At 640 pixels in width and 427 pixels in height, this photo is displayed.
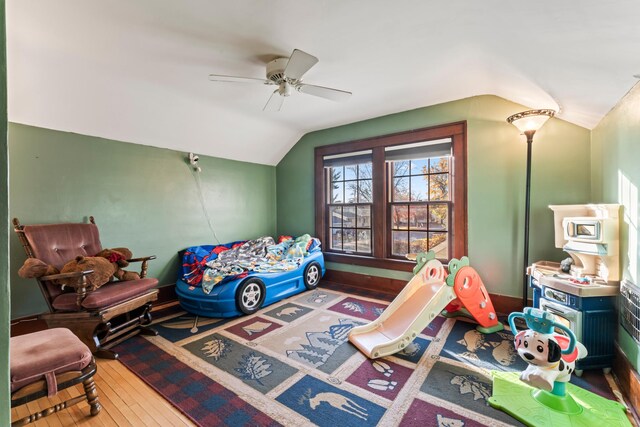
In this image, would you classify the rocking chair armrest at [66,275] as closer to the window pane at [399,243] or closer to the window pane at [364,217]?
the window pane at [364,217]

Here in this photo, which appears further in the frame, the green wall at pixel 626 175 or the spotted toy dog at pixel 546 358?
the green wall at pixel 626 175

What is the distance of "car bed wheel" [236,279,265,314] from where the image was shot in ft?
9.43

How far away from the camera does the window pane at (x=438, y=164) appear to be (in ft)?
11.0

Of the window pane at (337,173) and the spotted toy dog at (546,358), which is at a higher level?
the window pane at (337,173)

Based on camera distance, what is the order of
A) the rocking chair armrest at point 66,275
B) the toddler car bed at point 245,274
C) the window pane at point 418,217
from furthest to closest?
the window pane at point 418,217, the toddler car bed at point 245,274, the rocking chair armrest at point 66,275

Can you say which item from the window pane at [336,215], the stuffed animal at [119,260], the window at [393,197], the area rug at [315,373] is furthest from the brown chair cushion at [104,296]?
the window pane at [336,215]

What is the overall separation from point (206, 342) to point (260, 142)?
9.77 ft

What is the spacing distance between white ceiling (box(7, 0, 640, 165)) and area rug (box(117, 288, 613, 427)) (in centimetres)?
216

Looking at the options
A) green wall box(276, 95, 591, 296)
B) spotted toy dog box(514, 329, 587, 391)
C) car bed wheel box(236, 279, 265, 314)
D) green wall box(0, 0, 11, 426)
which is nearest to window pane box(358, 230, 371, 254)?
green wall box(276, 95, 591, 296)

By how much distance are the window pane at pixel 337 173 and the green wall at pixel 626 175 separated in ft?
9.61

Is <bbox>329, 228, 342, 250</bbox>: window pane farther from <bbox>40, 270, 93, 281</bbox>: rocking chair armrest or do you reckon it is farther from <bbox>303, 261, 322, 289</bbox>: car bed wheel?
<bbox>40, 270, 93, 281</bbox>: rocking chair armrest

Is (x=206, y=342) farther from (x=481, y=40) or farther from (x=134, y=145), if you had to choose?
(x=481, y=40)

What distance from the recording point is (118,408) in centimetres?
162

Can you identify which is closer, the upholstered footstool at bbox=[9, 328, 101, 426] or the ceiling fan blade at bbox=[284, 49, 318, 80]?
the upholstered footstool at bbox=[9, 328, 101, 426]
